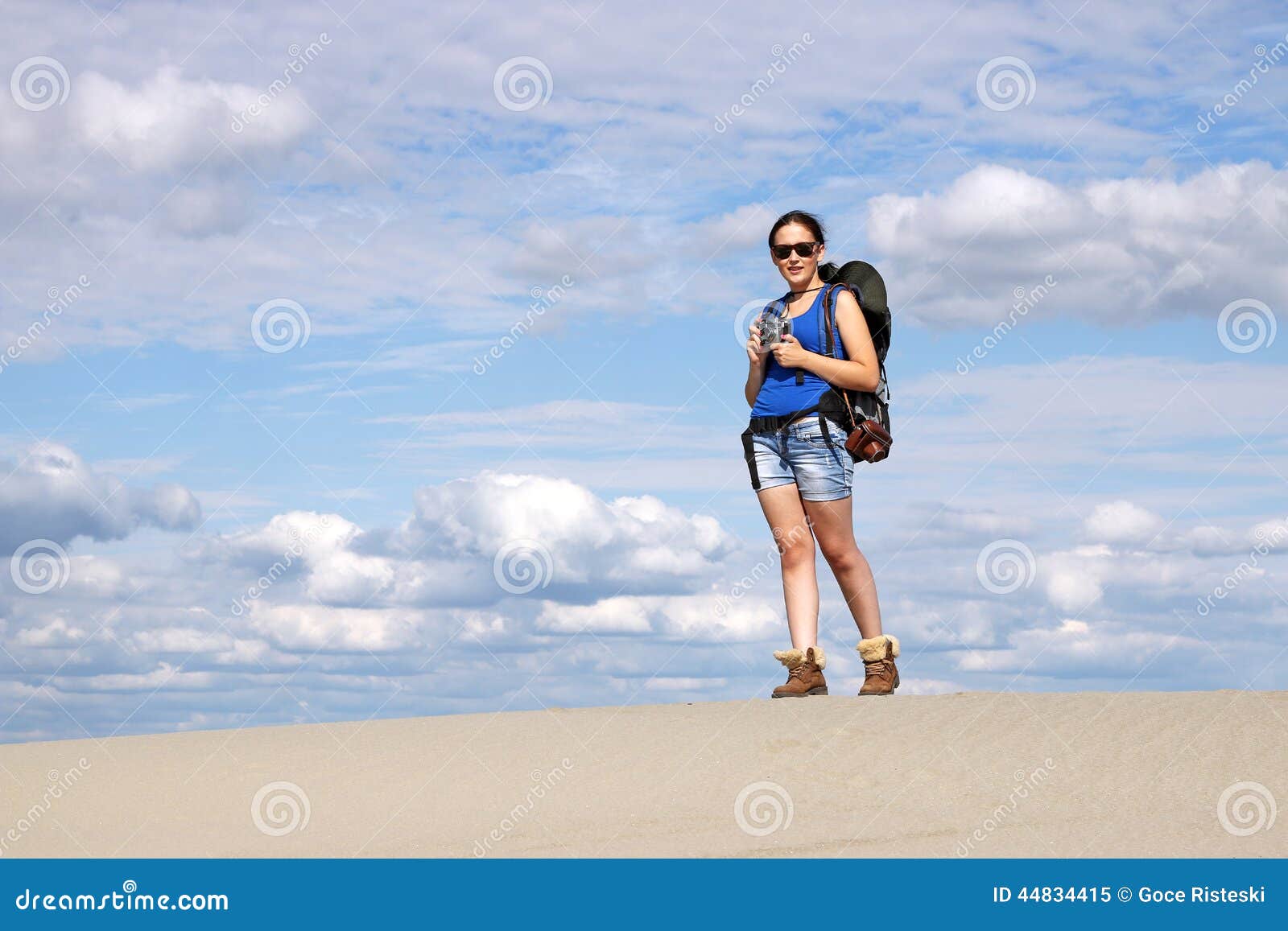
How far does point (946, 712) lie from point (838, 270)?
2768mm

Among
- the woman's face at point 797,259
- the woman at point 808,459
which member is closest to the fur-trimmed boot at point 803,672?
the woman at point 808,459

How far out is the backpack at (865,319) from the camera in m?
7.63

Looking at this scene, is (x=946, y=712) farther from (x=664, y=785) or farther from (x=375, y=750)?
(x=375, y=750)

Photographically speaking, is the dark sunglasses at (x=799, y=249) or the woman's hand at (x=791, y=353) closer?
the woman's hand at (x=791, y=353)

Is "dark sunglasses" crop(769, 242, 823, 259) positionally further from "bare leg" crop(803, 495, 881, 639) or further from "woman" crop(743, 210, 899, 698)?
"bare leg" crop(803, 495, 881, 639)

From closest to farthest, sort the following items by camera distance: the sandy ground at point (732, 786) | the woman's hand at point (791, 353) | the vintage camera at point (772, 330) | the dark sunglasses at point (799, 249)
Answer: the sandy ground at point (732, 786) < the woman's hand at point (791, 353) < the vintage camera at point (772, 330) < the dark sunglasses at point (799, 249)

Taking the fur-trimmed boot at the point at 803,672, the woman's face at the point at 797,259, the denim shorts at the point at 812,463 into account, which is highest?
the woman's face at the point at 797,259

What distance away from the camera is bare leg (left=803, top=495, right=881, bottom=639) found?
299 inches

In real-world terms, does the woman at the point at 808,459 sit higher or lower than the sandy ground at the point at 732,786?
higher

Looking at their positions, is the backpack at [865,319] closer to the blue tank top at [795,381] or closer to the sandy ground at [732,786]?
the blue tank top at [795,381]

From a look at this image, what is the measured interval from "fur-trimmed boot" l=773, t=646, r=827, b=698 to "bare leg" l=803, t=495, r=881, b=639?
Answer: 1.06ft

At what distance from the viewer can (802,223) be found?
309 inches

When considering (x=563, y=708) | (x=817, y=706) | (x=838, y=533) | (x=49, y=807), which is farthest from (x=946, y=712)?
(x=49, y=807)

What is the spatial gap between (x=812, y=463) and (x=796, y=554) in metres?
0.54
